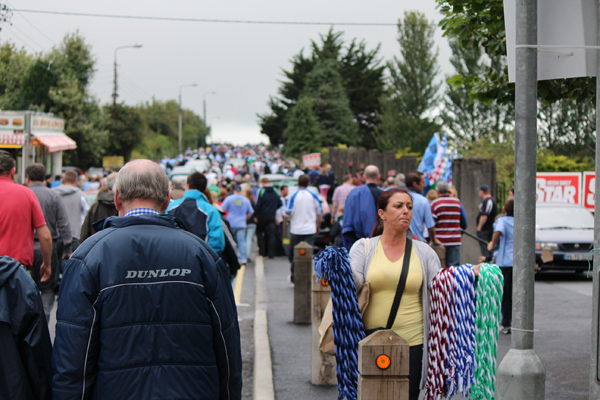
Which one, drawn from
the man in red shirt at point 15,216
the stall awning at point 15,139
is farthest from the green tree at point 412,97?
the man in red shirt at point 15,216

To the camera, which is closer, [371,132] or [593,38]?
[593,38]

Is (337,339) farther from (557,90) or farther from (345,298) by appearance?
(557,90)

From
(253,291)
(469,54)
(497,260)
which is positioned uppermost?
(469,54)

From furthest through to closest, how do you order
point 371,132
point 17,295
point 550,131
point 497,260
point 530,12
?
1. point 371,132
2. point 550,131
3. point 497,260
4. point 530,12
5. point 17,295

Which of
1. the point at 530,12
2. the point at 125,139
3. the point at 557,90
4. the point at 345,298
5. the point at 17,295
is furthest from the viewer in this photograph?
the point at 125,139

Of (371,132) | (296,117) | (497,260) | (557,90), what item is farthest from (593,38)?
(371,132)

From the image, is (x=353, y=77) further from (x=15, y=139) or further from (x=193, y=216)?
(x=193, y=216)

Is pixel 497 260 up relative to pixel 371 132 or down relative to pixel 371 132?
down

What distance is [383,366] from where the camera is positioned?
417 cm

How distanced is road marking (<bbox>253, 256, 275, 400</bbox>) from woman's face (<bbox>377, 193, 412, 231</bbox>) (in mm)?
2351

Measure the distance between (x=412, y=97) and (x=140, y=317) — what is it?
65.9 meters

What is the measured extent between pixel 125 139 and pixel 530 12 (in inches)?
2188

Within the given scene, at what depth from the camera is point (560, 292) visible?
13.5m

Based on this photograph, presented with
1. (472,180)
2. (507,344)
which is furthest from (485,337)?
(472,180)
